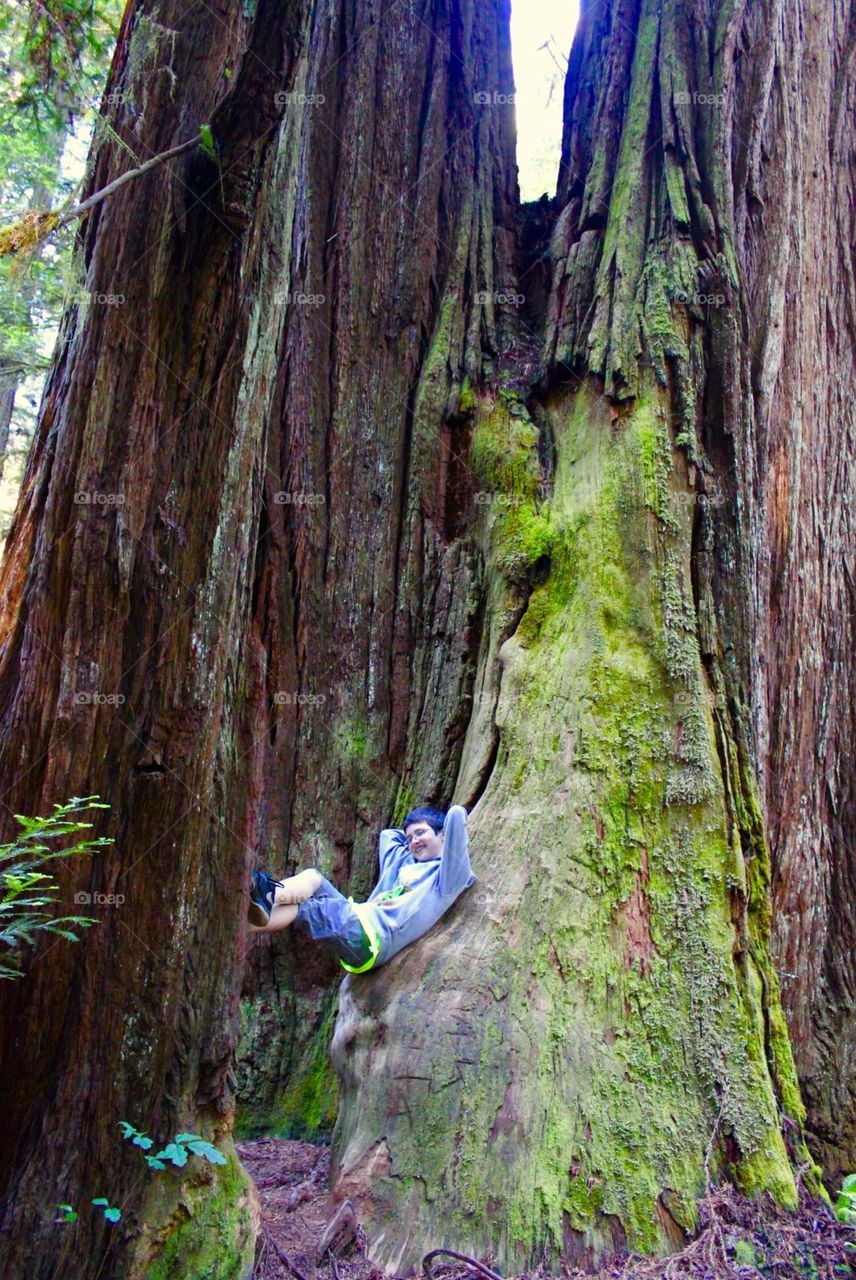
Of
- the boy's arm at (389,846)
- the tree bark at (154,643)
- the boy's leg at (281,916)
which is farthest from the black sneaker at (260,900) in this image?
the boy's arm at (389,846)

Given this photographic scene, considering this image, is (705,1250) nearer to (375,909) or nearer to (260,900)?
(375,909)

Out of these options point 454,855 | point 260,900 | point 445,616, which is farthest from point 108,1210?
point 445,616

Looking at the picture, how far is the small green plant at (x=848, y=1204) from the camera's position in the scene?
10.1 feet

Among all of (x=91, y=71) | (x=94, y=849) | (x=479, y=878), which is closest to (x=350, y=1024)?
(x=479, y=878)

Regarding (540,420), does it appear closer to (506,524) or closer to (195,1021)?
(506,524)

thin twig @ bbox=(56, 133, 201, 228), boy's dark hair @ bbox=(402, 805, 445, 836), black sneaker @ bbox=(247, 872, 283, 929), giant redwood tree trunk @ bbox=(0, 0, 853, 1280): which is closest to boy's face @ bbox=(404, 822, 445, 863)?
boy's dark hair @ bbox=(402, 805, 445, 836)

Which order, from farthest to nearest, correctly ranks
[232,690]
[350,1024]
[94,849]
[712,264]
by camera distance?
1. [712,264]
2. [350,1024]
3. [232,690]
4. [94,849]

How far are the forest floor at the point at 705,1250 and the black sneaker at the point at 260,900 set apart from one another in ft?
2.93

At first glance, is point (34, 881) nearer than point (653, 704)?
Yes

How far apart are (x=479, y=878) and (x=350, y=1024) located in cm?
72

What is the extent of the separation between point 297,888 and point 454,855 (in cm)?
61

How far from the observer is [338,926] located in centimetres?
350

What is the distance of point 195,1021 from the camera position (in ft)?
8.05

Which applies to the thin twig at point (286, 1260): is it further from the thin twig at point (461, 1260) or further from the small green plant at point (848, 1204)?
the small green plant at point (848, 1204)
